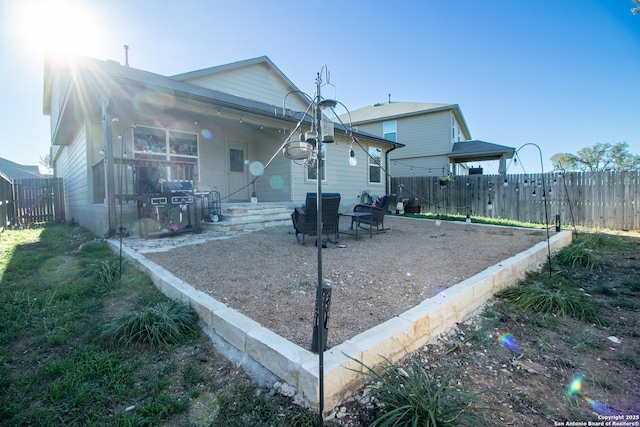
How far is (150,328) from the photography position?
2.29m

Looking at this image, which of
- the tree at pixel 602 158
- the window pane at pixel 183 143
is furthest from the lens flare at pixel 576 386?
the tree at pixel 602 158

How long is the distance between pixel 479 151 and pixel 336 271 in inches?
613

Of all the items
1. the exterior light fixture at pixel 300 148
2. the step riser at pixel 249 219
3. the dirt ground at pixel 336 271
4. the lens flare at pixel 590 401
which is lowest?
the lens flare at pixel 590 401

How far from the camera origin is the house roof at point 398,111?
16.9 meters

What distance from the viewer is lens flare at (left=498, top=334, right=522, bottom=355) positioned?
89.5 inches

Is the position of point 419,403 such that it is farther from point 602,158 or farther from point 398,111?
point 602,158

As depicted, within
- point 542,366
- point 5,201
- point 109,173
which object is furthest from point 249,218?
point 5,201

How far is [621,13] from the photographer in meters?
6.68

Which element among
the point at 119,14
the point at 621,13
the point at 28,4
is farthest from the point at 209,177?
the point at 621,13

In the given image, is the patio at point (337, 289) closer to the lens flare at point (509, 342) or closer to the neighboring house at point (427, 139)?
the lens flare at point (509, 342)

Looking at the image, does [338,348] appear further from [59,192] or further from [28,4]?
[59,192]

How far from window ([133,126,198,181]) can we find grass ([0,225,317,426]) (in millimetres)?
4420

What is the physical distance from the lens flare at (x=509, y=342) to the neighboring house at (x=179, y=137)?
3.55 metres

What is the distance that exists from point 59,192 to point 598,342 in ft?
57.5
